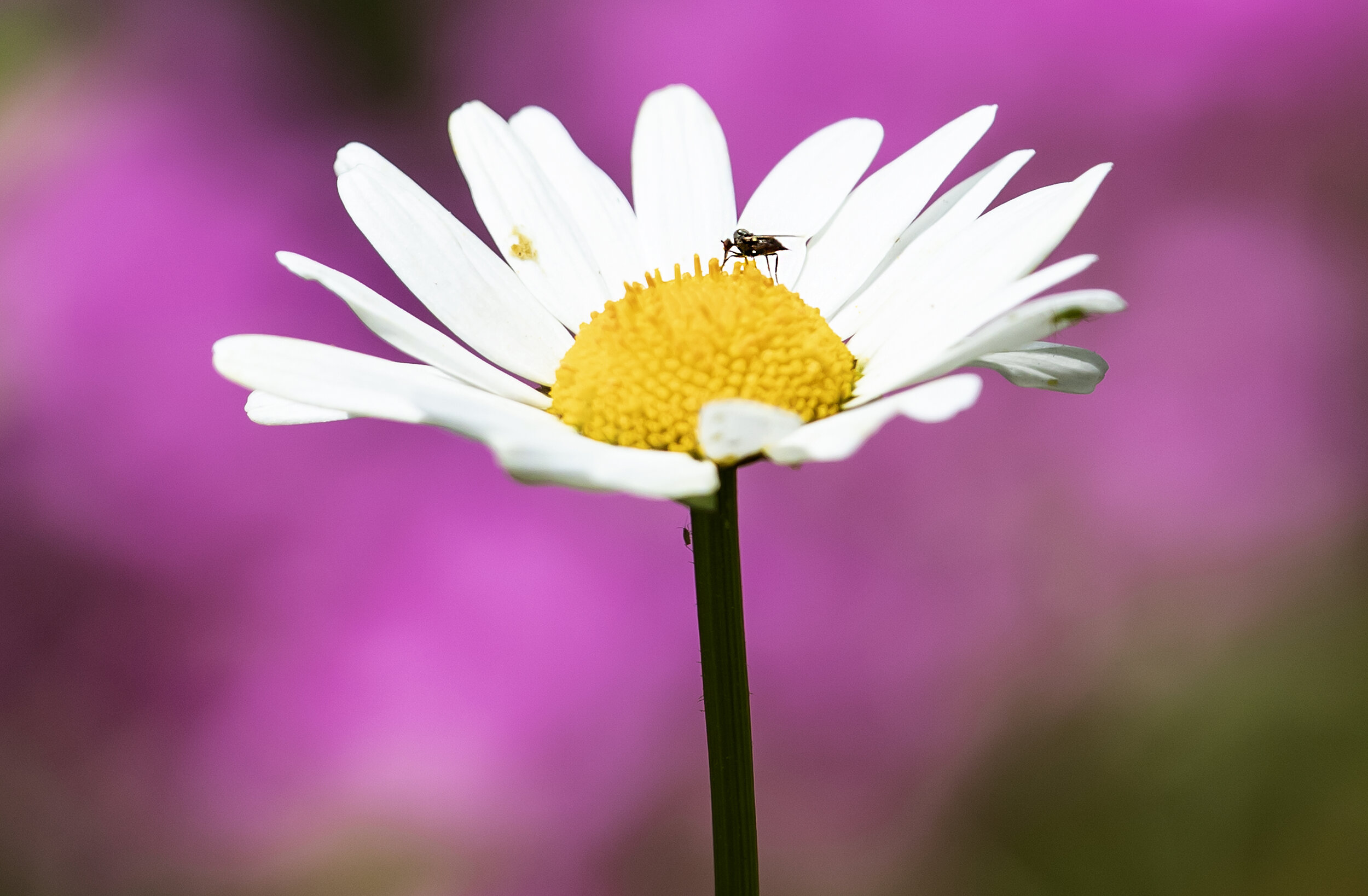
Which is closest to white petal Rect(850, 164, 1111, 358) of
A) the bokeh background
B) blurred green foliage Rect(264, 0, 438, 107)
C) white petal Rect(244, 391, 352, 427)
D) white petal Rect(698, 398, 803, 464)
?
white petal Rect(698, 398, 803, 464)

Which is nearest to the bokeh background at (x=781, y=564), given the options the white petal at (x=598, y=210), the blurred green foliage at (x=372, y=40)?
the blurred green foliage at (x=372, y=40)

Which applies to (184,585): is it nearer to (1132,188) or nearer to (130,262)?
(130,262)

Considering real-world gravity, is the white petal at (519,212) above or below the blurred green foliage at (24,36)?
below

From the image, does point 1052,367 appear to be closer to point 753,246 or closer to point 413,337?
point 753,246

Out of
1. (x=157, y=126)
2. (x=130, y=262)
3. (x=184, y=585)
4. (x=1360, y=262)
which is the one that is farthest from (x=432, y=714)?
(x=1360, y=262)

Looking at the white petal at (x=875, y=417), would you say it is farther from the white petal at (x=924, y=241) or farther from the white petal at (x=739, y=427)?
the white petal at (x=924, y=241)

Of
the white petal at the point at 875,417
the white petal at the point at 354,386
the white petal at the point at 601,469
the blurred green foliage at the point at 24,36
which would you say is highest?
the blurred green foliage at the point at 24,36

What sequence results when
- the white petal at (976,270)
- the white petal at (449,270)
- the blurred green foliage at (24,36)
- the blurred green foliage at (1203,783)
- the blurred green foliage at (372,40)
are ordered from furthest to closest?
the blurred green foliage at (372,40) < the blurred green foliage at (24,36) < the blurred green foliage at (1203,783) < the white petal at (449,270) < the white petal at (976,270)
